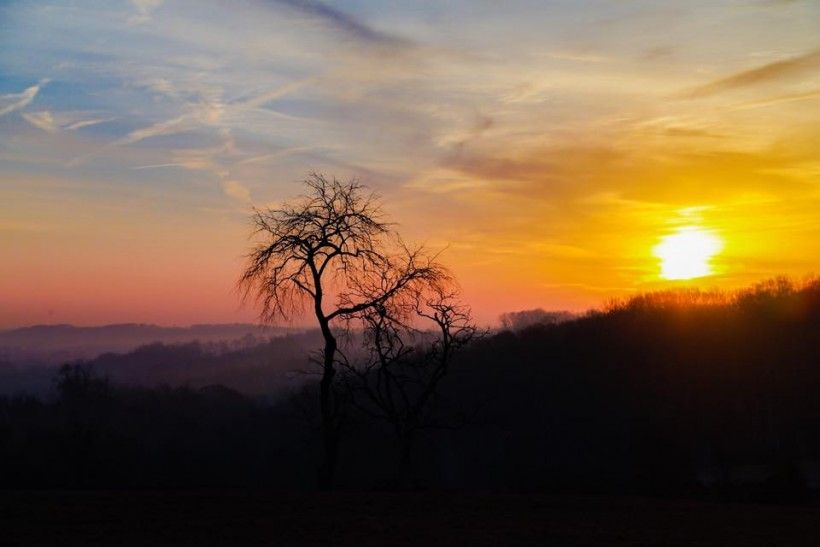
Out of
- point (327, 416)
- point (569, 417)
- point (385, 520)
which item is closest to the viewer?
point (385, 520)

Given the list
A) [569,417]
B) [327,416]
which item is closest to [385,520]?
[327,416]

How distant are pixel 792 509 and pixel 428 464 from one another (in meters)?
50.5

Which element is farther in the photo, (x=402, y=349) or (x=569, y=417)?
(x=569, y=417)

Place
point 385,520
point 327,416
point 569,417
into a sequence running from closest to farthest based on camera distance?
point 385,520
point 327,416
point 569,417

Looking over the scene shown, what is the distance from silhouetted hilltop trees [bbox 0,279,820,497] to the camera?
59.9 metres

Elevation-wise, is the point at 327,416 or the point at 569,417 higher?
the point at 327,416

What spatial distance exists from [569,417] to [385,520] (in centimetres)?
6535

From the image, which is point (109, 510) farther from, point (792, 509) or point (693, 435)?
point (693, 435)

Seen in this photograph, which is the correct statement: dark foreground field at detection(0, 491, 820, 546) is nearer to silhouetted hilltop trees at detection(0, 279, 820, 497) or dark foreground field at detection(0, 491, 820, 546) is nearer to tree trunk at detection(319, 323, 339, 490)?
tree trunk at detection(319, 323, 339, 490)

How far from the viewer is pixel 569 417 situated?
77.4m

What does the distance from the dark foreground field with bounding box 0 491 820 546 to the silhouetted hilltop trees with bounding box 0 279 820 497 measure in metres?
29.2

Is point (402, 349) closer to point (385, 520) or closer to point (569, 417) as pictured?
point (385, 520)

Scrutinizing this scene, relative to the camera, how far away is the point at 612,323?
94562 millimetres

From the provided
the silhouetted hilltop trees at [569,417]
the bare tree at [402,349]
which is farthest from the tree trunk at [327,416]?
the silhouetted hilltop trees at [569,417]
